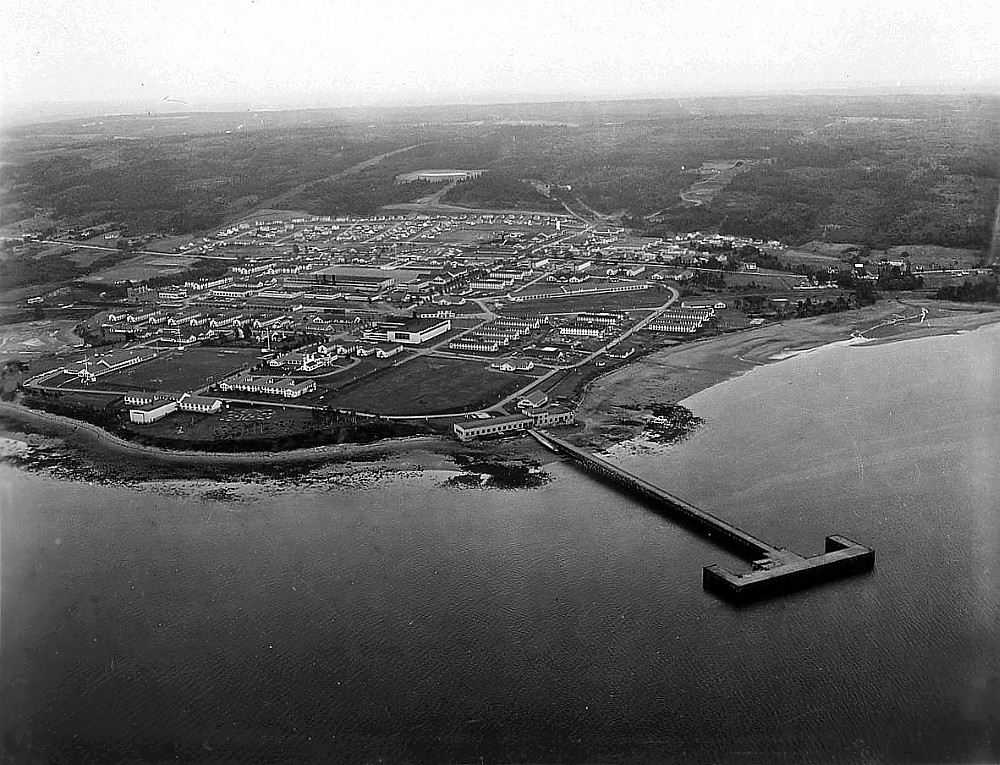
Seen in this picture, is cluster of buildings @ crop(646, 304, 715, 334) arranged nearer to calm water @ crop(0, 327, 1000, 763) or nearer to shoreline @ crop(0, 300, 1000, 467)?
shoreline @ crop(0, 300, 1000, 467)

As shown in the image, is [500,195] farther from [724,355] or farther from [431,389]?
[431,389]

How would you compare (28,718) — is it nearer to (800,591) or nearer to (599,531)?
(599,531)

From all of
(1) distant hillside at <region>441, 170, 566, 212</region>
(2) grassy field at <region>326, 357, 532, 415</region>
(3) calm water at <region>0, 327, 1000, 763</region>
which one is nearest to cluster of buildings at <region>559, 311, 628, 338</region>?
(2) grassy field at <region>326, 357, 532, 415</region>

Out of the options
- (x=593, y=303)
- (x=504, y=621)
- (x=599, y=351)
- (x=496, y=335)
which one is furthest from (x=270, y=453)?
(x=593, y=303)

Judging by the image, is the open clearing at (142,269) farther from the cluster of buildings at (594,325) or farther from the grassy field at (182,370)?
the cluster of buildings at (594,325)

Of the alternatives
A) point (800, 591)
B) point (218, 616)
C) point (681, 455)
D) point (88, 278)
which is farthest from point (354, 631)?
point (88, 278)

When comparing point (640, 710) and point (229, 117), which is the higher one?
point (229, 117)
